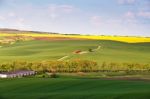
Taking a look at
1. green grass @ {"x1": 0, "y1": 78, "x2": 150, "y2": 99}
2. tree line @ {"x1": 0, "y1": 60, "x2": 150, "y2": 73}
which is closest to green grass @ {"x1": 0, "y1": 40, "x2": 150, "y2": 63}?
tree line @ {"x1": 0, "y1": 60, "x2": 150, "y2": 73}

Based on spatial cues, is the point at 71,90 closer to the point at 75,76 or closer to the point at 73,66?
the point at 75,76

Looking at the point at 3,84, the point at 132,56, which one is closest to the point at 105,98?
the point at 3,84

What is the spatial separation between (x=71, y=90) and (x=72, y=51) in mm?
72180

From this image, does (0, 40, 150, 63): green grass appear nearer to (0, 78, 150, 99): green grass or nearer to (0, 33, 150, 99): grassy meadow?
(0, 33, 150, 99): grassy meadow

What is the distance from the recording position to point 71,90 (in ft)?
171

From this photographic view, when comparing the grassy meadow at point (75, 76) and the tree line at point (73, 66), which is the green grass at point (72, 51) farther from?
the tree line at point (73, 66)

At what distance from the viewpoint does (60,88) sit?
54.6m

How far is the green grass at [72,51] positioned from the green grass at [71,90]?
44279mm

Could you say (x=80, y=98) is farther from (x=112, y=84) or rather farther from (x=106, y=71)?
(x=106, y=71)

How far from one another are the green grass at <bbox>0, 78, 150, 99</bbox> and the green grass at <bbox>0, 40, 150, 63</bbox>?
44.3 meters

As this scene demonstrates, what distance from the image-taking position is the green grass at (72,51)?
11025 cm

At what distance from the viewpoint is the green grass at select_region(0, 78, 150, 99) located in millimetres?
45656

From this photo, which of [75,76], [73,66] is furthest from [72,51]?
[75,76]

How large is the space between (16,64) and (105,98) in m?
55.3
